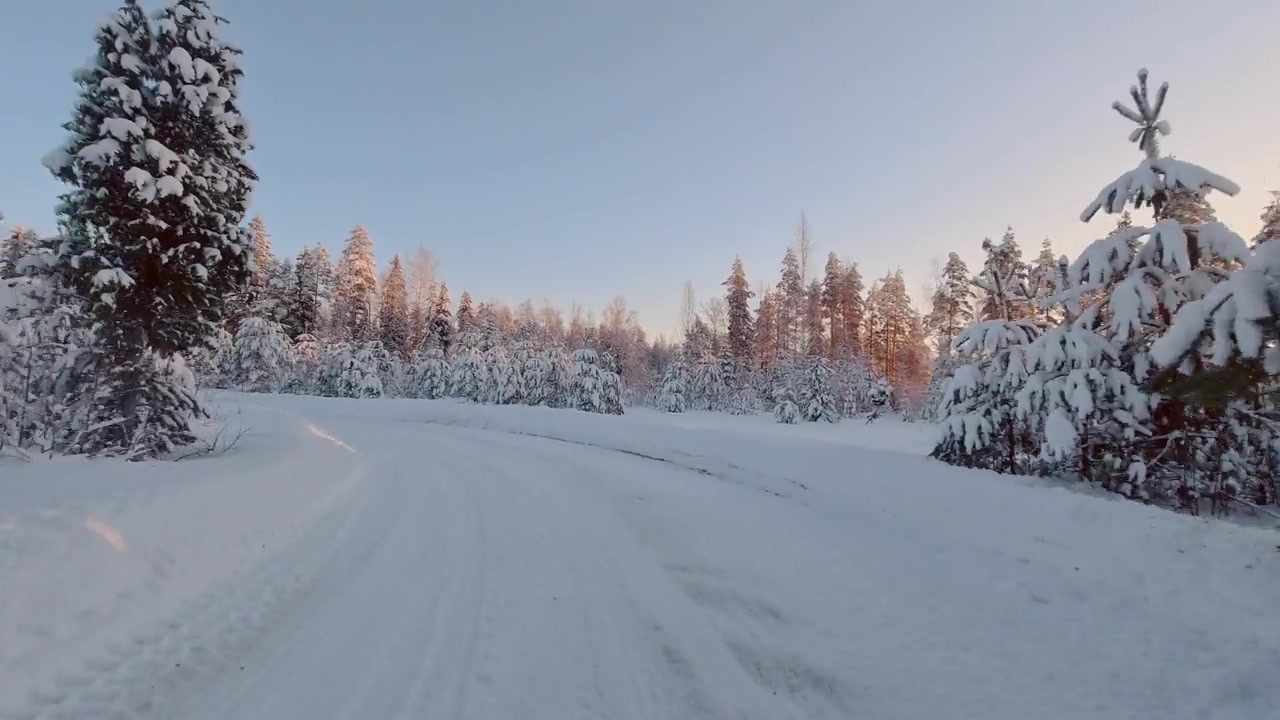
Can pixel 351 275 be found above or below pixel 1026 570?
above

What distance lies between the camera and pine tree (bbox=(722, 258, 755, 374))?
1786 inches

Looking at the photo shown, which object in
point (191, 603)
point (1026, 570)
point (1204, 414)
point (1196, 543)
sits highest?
point (1204, 414)

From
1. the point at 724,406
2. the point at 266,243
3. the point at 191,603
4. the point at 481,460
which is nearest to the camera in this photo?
the point at 191,603

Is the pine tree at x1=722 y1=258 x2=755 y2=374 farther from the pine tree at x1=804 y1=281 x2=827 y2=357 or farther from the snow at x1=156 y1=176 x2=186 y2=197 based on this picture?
the snow at x1=156 y1=176 x2=186 y2=197

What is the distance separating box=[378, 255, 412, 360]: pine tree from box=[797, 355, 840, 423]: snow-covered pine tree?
3171 cm

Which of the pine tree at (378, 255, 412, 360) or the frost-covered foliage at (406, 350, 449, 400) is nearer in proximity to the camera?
the frost-covered foliage at (406, 350, 449, 400)

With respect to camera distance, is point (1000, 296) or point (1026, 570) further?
point (1000, 296)

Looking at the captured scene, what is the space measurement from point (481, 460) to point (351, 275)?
151 ft

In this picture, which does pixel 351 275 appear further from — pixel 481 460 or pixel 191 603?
pixel 191 603

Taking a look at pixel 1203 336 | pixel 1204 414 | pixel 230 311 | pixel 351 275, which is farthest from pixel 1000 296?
pixel 351 275

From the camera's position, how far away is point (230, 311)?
10930 mm

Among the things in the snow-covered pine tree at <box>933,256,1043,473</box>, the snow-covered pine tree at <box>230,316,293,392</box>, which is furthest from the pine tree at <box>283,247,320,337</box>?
the snow-covered pine tree at <box>933,256,1043,473</box>

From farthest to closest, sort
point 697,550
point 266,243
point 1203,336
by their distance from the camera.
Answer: point 266,243, point 697,550, point 1203,336

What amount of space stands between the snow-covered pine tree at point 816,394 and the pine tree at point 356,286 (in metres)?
35.1
